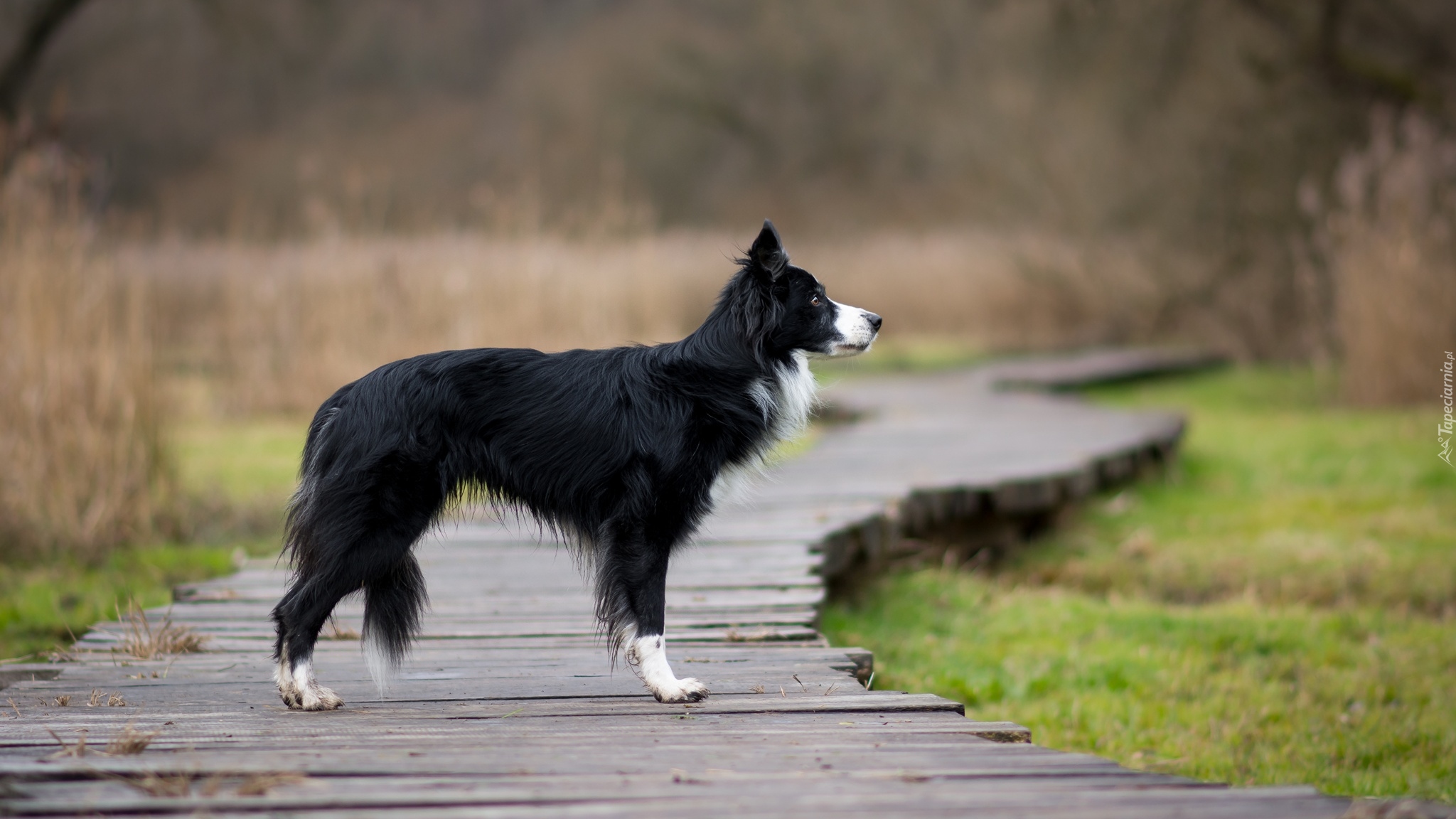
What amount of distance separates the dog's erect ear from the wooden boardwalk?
1156 millimetres

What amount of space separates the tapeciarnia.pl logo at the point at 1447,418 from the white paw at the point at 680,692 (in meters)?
6.67

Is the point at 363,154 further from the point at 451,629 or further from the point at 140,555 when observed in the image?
the point at 451,629

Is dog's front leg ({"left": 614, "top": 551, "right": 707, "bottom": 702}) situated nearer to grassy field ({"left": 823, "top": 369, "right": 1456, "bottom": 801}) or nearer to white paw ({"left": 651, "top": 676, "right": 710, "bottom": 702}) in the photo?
white paw ({"left": 651, "top": 676, "right": 710, "bottom": 702})

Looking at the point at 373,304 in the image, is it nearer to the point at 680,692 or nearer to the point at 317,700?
the point at 317,700

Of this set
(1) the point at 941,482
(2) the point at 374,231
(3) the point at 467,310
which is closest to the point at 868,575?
(1) the point at 941,482

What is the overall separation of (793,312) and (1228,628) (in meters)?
2.95

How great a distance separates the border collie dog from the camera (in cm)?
317

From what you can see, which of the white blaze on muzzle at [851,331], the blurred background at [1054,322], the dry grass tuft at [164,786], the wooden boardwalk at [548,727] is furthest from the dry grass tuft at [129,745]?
the blurred background at [1054,322]

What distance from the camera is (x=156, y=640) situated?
12.3 feet

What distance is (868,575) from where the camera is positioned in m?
6.09

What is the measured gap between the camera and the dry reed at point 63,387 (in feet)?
19.8

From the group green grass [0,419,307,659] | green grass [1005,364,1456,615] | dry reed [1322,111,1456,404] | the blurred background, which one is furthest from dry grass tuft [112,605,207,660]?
dry reed [1322,111,1456,404]

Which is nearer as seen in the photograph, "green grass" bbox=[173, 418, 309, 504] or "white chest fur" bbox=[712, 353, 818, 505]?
"white chest fur" bbox=[712, 353, 818, 505]

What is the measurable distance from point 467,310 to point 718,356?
754cm
